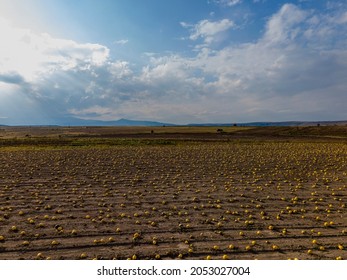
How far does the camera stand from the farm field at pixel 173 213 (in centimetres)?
1002

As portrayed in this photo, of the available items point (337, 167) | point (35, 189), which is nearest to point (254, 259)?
point (35, 189)

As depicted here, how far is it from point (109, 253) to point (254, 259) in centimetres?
452

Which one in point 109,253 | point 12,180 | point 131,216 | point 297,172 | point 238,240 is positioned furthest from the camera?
point 297,172

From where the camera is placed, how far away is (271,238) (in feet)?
36.1

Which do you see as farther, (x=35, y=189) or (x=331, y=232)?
(x=35, y=189)

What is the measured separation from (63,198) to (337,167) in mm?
22481

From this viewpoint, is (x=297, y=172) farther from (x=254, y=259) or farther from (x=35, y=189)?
(x=35, y=189)

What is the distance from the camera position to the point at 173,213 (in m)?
13.9

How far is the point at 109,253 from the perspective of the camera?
965 centimetres

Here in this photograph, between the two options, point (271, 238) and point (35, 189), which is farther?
point (35, 189)

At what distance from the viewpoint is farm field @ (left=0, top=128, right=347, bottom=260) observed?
10.0m
